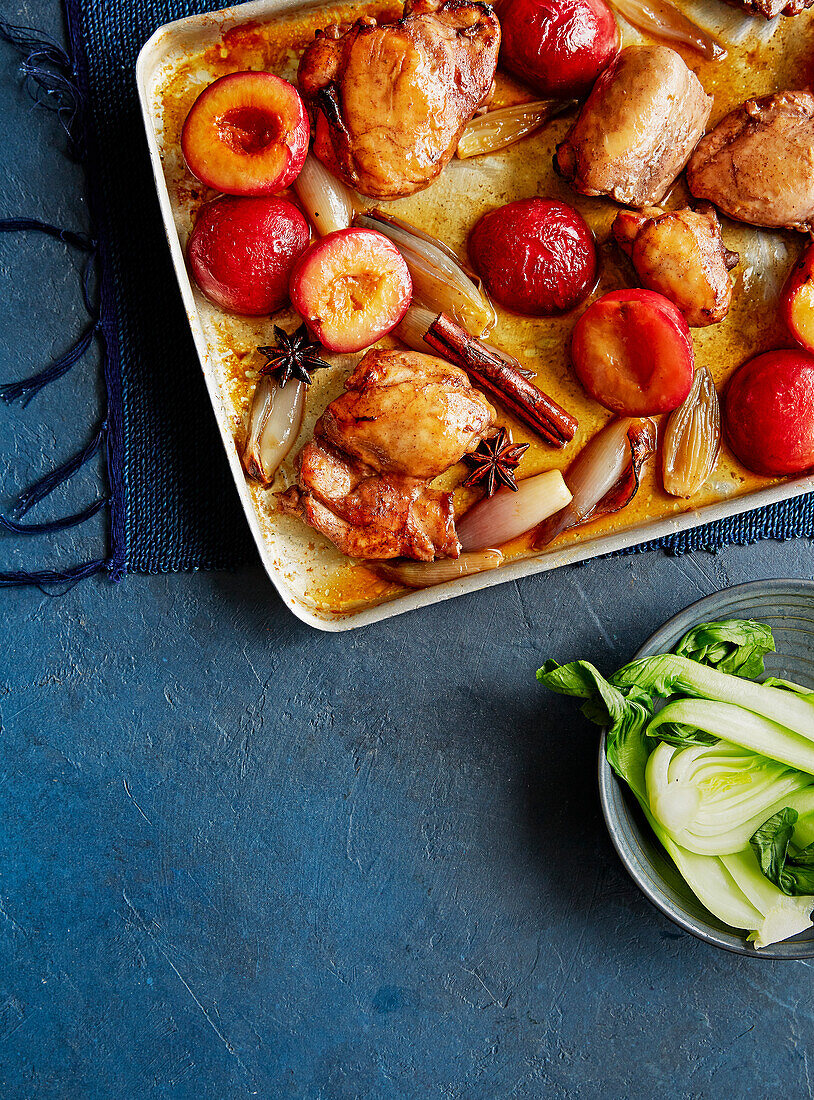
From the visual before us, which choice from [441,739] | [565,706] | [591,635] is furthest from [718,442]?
[441,739]

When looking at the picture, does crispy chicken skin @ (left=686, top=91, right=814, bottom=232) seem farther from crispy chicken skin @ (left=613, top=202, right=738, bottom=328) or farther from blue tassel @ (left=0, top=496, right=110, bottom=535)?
blue tassel @ (left=0, top=496, right=110, bottom=535)

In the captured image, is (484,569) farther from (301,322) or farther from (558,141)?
(558,141)

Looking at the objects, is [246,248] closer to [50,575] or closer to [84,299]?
[84,299]

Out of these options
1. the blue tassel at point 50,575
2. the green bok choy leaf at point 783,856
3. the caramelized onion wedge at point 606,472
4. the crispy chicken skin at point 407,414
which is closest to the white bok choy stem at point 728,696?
the green bok choy leaf at point 783,856

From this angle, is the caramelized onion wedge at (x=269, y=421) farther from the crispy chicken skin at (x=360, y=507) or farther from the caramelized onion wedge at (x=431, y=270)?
the caramelized onion wedge at (x=431, y=270)

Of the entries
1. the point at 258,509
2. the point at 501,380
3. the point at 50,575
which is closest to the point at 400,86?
the point at 501,380
